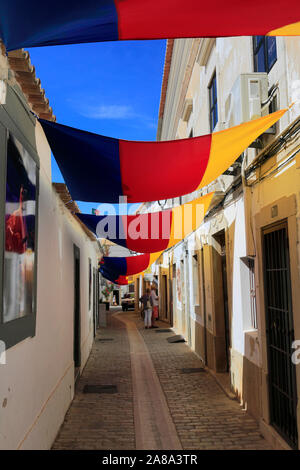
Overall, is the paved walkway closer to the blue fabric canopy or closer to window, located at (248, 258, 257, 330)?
window, located at (248, 258, 257, 330)

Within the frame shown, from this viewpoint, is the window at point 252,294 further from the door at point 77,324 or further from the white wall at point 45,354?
the door at point 77,324

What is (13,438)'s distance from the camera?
327cm

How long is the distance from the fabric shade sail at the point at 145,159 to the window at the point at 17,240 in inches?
17.6

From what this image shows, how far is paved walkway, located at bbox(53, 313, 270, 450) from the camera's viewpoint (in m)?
5.05

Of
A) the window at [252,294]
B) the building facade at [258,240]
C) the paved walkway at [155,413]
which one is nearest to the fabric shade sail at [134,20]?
the building facade at [258,240]

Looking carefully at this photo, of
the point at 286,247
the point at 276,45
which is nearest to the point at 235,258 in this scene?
the point at 286,247

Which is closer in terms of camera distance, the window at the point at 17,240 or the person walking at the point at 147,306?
the window at the point at 17,240

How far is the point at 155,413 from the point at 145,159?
392 cm

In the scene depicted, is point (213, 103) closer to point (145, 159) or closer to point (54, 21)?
point (145, 159)

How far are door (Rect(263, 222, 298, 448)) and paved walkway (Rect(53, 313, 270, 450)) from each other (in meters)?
0.49

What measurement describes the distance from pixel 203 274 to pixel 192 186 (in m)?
4.83

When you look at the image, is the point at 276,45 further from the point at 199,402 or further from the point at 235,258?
the point at 199,402

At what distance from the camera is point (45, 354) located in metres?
4.72

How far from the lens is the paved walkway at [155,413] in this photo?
5051 millimetres
